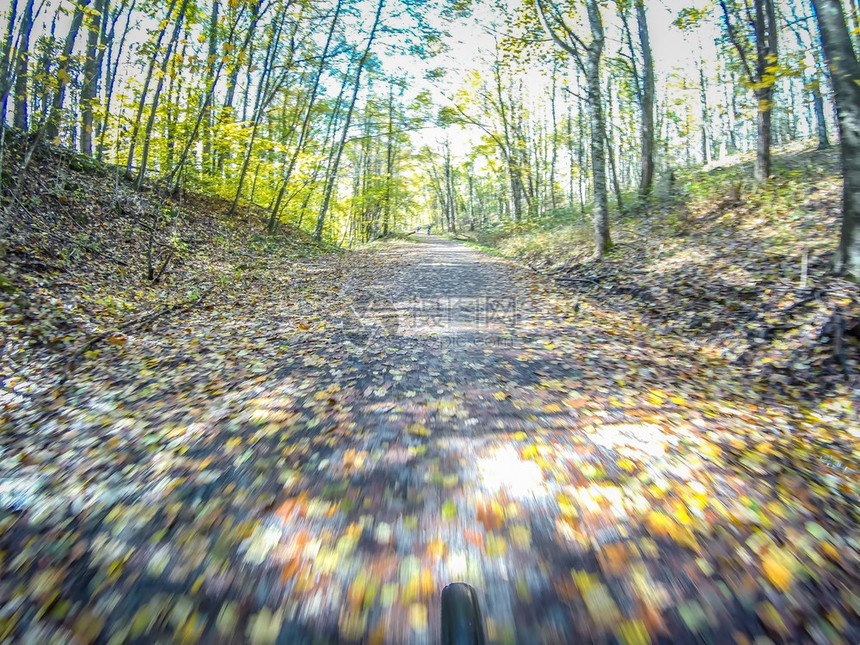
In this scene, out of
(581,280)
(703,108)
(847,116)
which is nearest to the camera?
Answer: (847,116)

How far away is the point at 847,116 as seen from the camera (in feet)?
18.8

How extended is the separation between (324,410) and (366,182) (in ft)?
93.4

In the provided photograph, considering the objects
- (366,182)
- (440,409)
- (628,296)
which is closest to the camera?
(440,409)

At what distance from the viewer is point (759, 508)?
2617 millimetres

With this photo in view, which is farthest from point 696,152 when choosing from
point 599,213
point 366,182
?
point 599,213

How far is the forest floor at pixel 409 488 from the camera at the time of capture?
1.99 meters

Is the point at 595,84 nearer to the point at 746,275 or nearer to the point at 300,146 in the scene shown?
the point at 746,275

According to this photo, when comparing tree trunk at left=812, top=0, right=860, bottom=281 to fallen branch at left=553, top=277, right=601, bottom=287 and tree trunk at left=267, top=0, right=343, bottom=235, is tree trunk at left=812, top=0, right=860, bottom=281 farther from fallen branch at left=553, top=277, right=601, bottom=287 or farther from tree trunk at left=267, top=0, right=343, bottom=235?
tree trunk at left=267, top=0, right=343, bottom=235

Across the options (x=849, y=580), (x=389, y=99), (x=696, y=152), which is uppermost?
(x=696, y=152)

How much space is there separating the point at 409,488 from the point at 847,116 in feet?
25.9

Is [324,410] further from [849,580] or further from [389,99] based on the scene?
[389,99]

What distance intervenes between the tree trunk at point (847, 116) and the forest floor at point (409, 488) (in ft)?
7.83

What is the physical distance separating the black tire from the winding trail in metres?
0.36

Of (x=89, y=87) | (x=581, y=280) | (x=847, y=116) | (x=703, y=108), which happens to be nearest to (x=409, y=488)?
(x=847, y=116)
